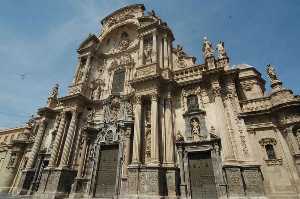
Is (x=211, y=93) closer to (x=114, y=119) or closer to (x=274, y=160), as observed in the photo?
(x=274, y=160)

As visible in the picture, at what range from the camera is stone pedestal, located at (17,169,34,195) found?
16.7m

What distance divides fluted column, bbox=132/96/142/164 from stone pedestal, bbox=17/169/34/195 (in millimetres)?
10855

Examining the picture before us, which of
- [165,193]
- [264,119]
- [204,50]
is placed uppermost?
[204,50]

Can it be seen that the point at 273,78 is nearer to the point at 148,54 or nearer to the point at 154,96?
the point at 154,96

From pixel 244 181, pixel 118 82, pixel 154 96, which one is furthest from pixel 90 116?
pixel 244 181

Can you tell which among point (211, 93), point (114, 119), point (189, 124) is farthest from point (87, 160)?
point (211, 93)

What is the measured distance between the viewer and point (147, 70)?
1527 centimetres

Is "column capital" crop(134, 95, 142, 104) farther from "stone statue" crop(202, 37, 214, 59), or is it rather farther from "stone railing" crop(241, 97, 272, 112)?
"stone railing" crop(241, 97, 272, 112)

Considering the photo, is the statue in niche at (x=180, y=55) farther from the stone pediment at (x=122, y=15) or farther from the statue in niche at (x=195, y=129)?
the stone pediment at (x=122, y=15)

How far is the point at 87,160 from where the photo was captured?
1548 cm

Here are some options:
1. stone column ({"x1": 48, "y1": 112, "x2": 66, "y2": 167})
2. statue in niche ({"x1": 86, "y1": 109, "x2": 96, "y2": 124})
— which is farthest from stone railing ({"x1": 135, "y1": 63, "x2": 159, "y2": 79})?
stone column ({"x1": 48, "y1": 112, "x2": 66, "y2": 167})

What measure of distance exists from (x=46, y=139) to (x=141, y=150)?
11604mm

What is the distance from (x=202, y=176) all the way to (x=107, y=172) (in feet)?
22.6

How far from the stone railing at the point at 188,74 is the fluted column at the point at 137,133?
11.5 feet
